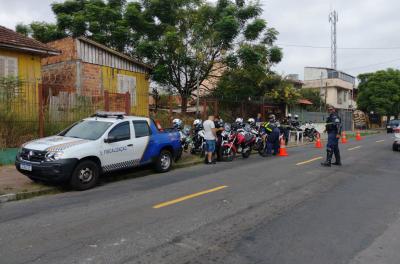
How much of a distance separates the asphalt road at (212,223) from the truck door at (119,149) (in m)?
0.50

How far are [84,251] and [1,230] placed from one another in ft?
5.77

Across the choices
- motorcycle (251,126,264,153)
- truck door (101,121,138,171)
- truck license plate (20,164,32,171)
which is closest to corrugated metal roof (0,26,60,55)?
truck door (101,121,138,171)

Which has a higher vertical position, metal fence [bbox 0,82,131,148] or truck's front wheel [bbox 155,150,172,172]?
metal fence [bbox 0,82,131,148]

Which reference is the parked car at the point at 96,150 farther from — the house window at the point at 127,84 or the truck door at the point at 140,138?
the house window at the point at 127,84

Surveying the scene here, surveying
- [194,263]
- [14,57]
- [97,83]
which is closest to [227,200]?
[194,263]

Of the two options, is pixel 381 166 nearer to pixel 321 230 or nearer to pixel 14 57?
pixel 321 230

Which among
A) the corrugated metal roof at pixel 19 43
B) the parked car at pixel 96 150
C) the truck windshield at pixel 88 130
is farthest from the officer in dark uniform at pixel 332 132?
the corrugated metal roof at pixel 19 43

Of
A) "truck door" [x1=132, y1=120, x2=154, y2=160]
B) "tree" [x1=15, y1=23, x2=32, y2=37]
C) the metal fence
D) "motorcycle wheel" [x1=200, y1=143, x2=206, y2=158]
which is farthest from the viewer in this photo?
"tree" [x1=15, y1=23, x2=32, y2=37]

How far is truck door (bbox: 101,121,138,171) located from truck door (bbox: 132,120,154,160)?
5.6 inches

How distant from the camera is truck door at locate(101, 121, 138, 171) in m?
9.30

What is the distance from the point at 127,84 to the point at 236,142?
28.2 ft

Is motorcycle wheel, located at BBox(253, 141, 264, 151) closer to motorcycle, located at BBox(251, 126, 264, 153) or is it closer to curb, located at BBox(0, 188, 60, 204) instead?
motorcycle, located at BBox(251, 126, 264, 153)

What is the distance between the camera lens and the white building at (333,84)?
5538 centimetres

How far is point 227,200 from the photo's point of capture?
7473 millimetres
